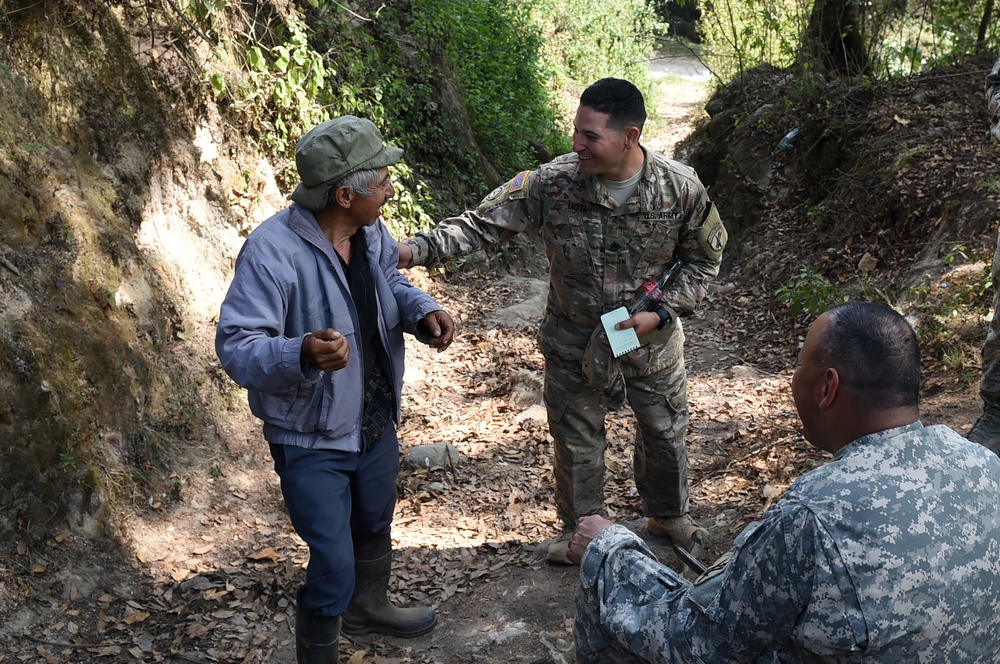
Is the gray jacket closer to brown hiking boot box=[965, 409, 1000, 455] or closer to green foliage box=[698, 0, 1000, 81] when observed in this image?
brown hiking boot box=[965, 409, 1000, 455]

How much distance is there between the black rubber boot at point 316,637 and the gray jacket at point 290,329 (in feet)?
2.23

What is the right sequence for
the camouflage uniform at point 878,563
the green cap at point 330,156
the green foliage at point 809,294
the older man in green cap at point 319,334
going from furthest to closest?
the green foliage at point 809,294
the green cap at point 330,156
the older man in green cap at point 319,334
the camouflage uniform at point 878,563

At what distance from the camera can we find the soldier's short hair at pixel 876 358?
2.15 m

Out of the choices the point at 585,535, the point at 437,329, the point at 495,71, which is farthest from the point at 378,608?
the point at 495,71

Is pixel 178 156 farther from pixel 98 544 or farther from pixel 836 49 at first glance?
pixel 836 49

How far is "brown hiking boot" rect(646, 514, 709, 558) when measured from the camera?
4521 mm

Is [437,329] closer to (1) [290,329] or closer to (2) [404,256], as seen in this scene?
(2) [404,256]

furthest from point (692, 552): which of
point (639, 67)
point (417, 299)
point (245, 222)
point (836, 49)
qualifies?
point (639, 67)

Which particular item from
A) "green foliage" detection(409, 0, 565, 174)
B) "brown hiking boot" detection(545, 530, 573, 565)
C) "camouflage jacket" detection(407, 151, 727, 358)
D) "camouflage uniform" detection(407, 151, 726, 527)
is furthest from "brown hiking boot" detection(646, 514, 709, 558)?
"green foliage" detection(409, 0, 565, 174)

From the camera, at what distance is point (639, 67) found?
736 inches

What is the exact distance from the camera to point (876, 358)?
2.14 m

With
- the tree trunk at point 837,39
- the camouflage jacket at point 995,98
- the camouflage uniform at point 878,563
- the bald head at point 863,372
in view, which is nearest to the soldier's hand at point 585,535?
the camouflage uniform at point 878,563

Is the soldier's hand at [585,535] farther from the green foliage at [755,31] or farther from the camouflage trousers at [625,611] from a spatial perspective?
the green foliage at [755,31]

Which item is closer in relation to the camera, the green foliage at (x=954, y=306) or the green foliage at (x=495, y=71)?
the green foliage at (x=954, y=306)
